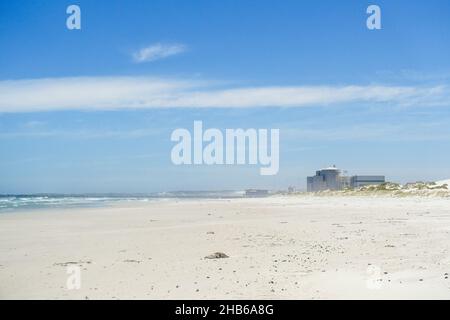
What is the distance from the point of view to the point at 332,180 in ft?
377

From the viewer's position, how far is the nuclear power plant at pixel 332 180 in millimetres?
113750

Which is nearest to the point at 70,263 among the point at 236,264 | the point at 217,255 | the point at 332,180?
the point at 217,255

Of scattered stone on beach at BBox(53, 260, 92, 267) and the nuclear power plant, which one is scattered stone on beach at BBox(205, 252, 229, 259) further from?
the nuclear power plant

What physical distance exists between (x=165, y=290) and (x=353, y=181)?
380 feet

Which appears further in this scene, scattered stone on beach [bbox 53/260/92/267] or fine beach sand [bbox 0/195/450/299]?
scattered stone on beach [bbox 53/260/92/267]

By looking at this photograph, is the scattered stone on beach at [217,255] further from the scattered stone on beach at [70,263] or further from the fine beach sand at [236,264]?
the scattered stone on beach at [70,263]

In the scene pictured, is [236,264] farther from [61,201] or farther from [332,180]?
[332,180]

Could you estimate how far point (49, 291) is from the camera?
8.38 meters

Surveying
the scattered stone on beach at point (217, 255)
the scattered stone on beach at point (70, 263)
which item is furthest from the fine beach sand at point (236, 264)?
the scattered stone on beach at point (217, 255)

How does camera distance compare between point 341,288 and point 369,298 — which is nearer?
point 369,298

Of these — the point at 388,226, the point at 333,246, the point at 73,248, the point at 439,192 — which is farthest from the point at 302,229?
the point at 439,192

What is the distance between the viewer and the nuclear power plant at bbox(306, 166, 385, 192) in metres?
114

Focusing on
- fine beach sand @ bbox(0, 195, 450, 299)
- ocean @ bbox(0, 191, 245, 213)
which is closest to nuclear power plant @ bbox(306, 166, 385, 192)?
ocean @ bbox(0, 191, 245, 213)
